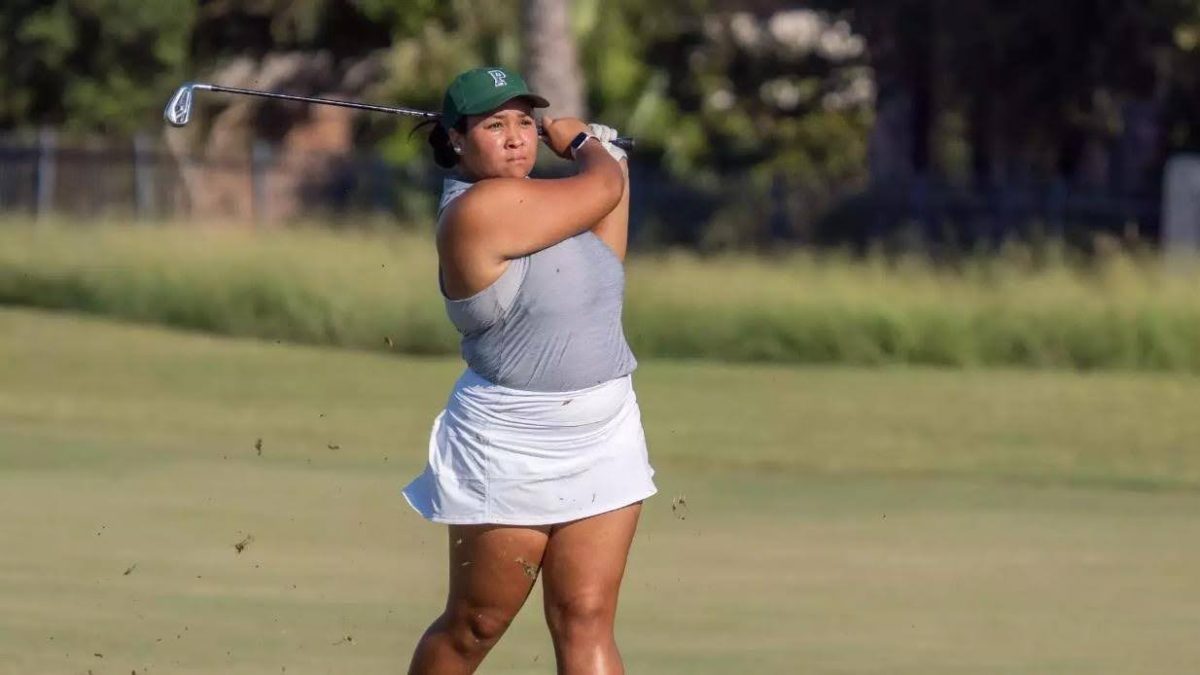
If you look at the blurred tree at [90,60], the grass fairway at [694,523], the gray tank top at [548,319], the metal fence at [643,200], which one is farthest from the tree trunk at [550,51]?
the gray tank top at [548,319]

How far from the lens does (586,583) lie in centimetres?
638

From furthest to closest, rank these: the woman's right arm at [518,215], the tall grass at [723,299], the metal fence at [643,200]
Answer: the metal fence at [643,200]
the tall grass at [723,299]
the woman's right arm at [518,215]

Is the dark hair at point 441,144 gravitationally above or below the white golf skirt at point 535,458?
above

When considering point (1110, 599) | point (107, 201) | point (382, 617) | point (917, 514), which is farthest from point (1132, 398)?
point (107, 201)

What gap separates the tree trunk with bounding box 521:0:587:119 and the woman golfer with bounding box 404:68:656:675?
25.7 meters

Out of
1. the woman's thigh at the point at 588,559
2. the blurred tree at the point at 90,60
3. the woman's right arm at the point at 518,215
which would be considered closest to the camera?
the woman's right arm at the point at 518,215

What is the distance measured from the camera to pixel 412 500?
6531 mm

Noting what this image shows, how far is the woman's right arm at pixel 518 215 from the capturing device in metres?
6.13

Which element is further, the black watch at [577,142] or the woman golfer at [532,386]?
the black watch at [577,142]

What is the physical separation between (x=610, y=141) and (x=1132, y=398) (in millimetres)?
13840

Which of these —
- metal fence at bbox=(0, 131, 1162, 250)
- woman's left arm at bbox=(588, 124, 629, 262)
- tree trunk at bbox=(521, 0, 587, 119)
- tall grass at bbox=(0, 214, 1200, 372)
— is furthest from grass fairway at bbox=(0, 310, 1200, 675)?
tree trunk at bbox=(521, 0, 587, 119)

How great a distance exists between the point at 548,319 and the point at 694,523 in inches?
252

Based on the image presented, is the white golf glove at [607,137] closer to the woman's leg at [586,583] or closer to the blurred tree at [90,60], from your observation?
the woman's leg at [586,583]

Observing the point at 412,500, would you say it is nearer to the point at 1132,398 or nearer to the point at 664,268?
the point at 1132,398
